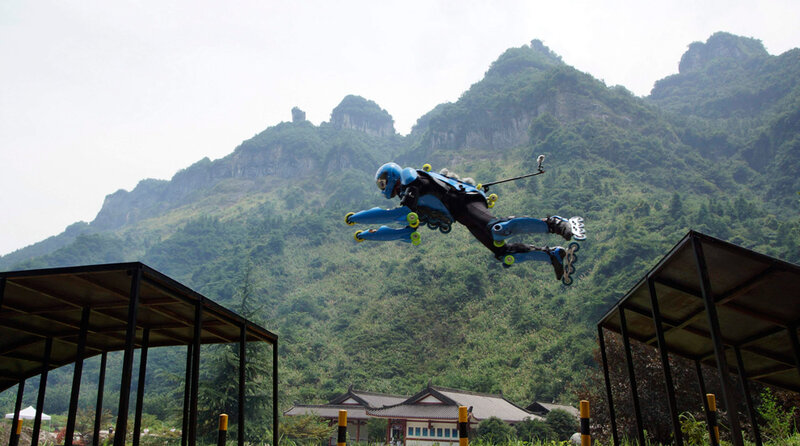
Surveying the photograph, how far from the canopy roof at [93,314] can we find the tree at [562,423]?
24042mm

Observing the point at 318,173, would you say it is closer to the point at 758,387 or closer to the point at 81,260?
the point at 81,260

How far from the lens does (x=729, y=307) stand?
22.2 feet

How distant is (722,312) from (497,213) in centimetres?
7642

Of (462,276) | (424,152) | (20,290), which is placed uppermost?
(424,152)

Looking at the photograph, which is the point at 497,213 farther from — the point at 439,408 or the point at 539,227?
the point at 539,227

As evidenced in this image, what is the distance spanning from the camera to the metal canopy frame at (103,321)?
612 cm

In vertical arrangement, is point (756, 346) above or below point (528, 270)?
below

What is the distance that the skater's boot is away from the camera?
8562 millimetres

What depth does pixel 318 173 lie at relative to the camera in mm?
148125

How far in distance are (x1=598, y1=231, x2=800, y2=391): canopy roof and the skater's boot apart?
4.19 ft

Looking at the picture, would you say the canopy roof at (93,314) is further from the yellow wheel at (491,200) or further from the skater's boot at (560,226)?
the skater's boot at (560,226)

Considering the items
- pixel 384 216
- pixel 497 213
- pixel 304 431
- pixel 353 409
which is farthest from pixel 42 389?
pixel 497 213

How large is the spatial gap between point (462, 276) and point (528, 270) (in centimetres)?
944

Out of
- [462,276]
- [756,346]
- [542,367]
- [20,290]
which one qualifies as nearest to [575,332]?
[542,367]
